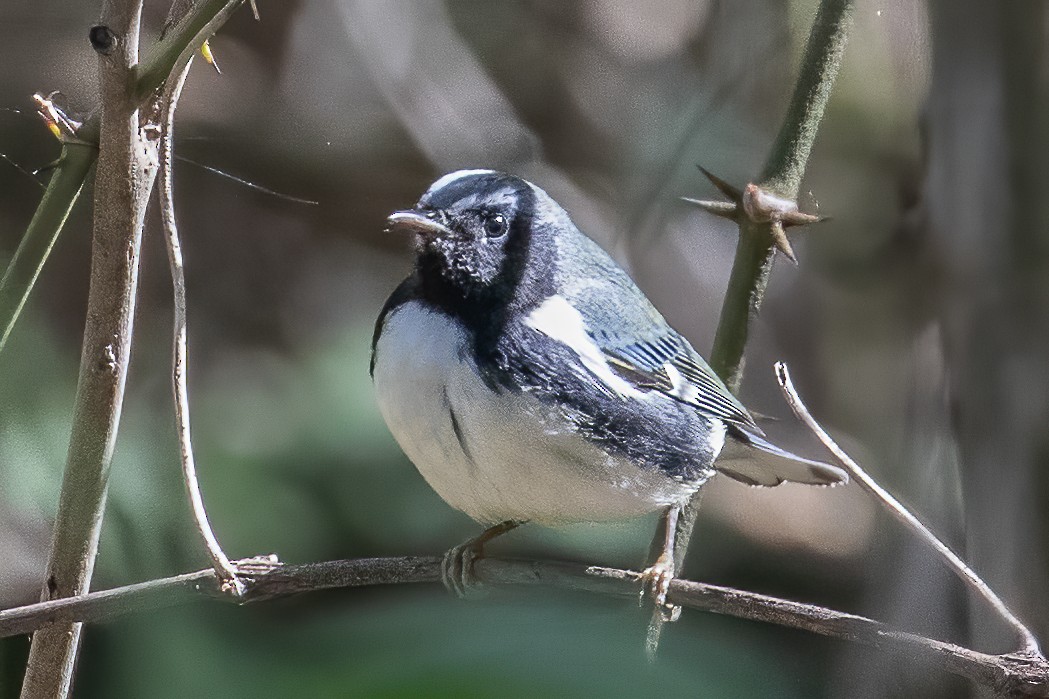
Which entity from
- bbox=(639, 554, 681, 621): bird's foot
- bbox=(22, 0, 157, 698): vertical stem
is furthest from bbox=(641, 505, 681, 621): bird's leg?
bbox=(22, 0, 157, 698): vertical stem

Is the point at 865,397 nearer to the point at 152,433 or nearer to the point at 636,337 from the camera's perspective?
the point at 636,337

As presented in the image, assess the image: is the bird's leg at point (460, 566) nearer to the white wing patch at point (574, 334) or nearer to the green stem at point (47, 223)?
the white wing patch at point (574, 334)

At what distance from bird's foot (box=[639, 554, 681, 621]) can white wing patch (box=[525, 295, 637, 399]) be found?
0.34m

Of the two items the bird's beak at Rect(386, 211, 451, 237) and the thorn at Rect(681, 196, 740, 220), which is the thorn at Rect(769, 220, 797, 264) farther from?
the bird's beak at Rect(386, 211, 451, 237)

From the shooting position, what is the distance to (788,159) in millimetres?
2188

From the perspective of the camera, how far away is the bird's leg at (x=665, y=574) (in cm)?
211

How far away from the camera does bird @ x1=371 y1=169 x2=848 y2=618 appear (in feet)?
7.15

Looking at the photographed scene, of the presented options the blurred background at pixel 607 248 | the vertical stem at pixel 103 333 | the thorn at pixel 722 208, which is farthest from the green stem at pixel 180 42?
the thorn at pixel 722 208

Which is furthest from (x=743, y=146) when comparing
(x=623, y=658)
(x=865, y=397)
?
(x=623, y=658)

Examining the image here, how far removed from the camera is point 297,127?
190 inches

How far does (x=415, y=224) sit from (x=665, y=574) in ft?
2.58

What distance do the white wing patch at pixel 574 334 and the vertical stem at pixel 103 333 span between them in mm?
756

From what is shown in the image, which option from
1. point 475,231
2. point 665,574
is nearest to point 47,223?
point 475,231

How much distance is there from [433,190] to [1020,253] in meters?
1.20
